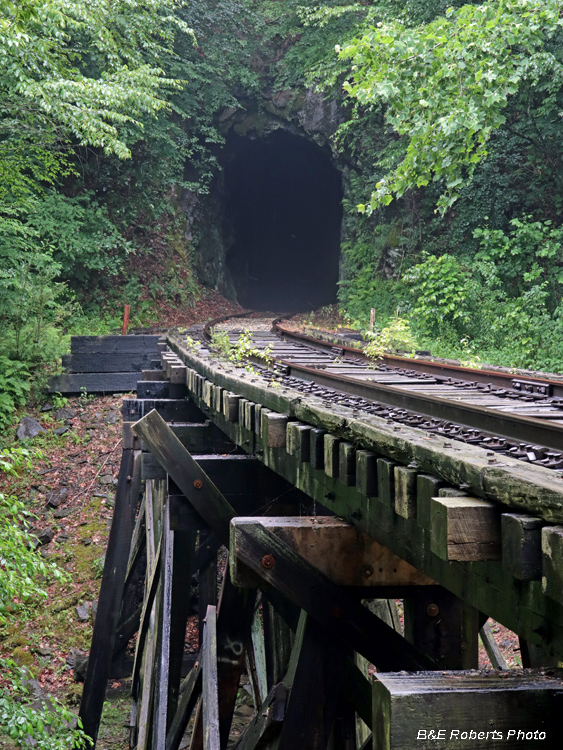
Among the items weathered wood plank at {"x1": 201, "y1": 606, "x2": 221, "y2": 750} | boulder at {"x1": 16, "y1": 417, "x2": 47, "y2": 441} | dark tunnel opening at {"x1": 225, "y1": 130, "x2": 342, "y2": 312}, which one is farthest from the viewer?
dark tunnel opening at {"x1": 225, "y1": 130, "x2": 342, "y2": 312}

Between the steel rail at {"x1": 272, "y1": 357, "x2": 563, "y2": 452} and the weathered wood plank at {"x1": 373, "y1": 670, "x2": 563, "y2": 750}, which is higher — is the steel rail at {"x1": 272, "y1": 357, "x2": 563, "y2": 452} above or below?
above

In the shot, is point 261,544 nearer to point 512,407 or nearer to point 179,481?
point 179,481

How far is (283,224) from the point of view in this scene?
33906 mm

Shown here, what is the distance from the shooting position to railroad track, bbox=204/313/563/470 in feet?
9.36

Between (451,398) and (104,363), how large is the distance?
9530 mm

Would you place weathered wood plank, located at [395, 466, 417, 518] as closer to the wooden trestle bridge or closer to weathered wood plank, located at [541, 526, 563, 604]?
the wooden trestle bridge

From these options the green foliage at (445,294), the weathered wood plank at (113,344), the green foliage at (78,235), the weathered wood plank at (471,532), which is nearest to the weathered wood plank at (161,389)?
the weathered wood plank at (113,344)

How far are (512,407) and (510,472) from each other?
2.55 metres

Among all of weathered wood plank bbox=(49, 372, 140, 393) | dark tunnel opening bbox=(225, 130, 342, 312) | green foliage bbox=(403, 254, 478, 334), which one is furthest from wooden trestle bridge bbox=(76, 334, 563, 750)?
dark tunnel opening bbox=(225, 130, 342, 312)

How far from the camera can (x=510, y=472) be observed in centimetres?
155

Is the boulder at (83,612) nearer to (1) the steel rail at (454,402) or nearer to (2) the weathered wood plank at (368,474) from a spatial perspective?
(1) the steel rail at (454,402)

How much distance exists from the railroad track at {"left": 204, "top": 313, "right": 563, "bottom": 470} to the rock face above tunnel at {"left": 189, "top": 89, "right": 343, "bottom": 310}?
16.9 m

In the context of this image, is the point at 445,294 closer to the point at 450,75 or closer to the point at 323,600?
the point at 450,75

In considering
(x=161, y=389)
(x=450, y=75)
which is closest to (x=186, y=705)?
(x=161, y=389)
